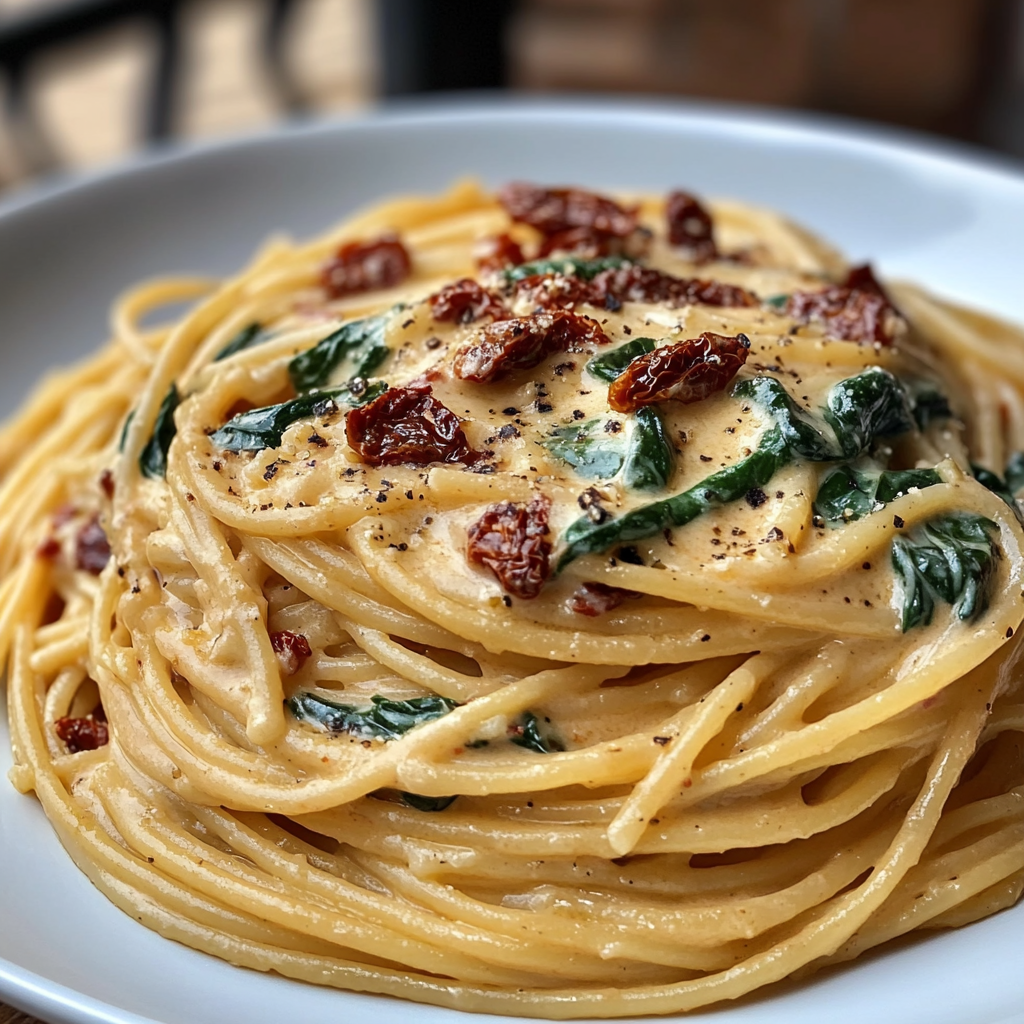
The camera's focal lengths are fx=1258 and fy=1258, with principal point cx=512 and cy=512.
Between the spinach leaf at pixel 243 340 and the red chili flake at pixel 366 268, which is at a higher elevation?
the red chili flake at pixel 366 268

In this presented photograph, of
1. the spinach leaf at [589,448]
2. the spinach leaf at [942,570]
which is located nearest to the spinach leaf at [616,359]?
the spinach leaf at [589,448]

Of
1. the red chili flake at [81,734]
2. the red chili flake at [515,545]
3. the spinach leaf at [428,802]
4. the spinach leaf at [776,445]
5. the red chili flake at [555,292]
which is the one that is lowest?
the red chili flake at [81,734]

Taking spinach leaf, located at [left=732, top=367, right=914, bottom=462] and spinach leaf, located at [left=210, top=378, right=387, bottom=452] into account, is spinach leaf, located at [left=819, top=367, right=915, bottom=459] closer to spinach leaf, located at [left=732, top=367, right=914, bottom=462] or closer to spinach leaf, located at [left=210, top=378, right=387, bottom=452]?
spinach leaf, located at [left=732, top=367, right=914, bottom=462]

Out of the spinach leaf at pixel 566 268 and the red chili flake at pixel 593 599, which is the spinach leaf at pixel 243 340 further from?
the red chili flake at pixel 593 599

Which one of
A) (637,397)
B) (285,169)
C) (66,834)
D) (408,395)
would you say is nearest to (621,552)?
(637,397)

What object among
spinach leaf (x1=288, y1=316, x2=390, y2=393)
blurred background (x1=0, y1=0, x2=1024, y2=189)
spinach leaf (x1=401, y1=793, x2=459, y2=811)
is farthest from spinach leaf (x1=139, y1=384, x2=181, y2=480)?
blurred background (x1=0, y1=0, x2=1024, y2=189)

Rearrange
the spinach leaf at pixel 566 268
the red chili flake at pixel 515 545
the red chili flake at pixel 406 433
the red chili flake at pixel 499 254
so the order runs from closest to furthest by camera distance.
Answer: the red chili flake at pixel 515 545 < the red chili flake at pixel 406 433 < the spinach leaf at pixel 566 268 < the red chili flake at pixel 499 254

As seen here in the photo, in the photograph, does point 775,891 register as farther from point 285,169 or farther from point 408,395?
point 285,169

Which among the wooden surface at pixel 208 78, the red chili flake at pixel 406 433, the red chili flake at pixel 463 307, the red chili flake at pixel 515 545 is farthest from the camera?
the wooden surface at pixel 208 78
